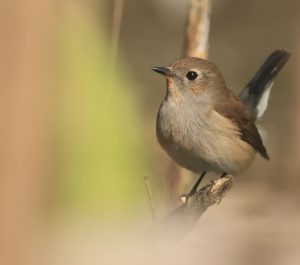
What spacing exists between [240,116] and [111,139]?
173cm

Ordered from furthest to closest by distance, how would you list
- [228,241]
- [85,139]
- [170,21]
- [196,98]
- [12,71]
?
[170,21]
[228,241]
[196,98]
[85,139]
[12,71]

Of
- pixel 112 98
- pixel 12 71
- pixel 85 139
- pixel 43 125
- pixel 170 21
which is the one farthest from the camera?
pixel 170 21

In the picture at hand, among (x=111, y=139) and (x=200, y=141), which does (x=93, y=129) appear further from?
(x=200, y=141)

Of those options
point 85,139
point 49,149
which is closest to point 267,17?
point 85,139

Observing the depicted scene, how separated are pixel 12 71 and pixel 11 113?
9 cm

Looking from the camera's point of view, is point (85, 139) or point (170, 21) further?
point (170, 21)

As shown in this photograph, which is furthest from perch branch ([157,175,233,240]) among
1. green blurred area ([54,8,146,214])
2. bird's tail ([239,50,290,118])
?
bird's tail ([239,50,290,118])

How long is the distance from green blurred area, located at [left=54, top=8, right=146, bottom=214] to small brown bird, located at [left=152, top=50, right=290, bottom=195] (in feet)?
2.79

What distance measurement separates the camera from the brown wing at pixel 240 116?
15.6 feet

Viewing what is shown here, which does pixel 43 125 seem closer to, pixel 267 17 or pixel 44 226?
pixel 44 226

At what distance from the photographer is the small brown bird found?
4.44m

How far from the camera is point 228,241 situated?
503 cm

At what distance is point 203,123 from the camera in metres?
A: 4.51

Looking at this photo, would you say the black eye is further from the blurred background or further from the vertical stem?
the blurred background
